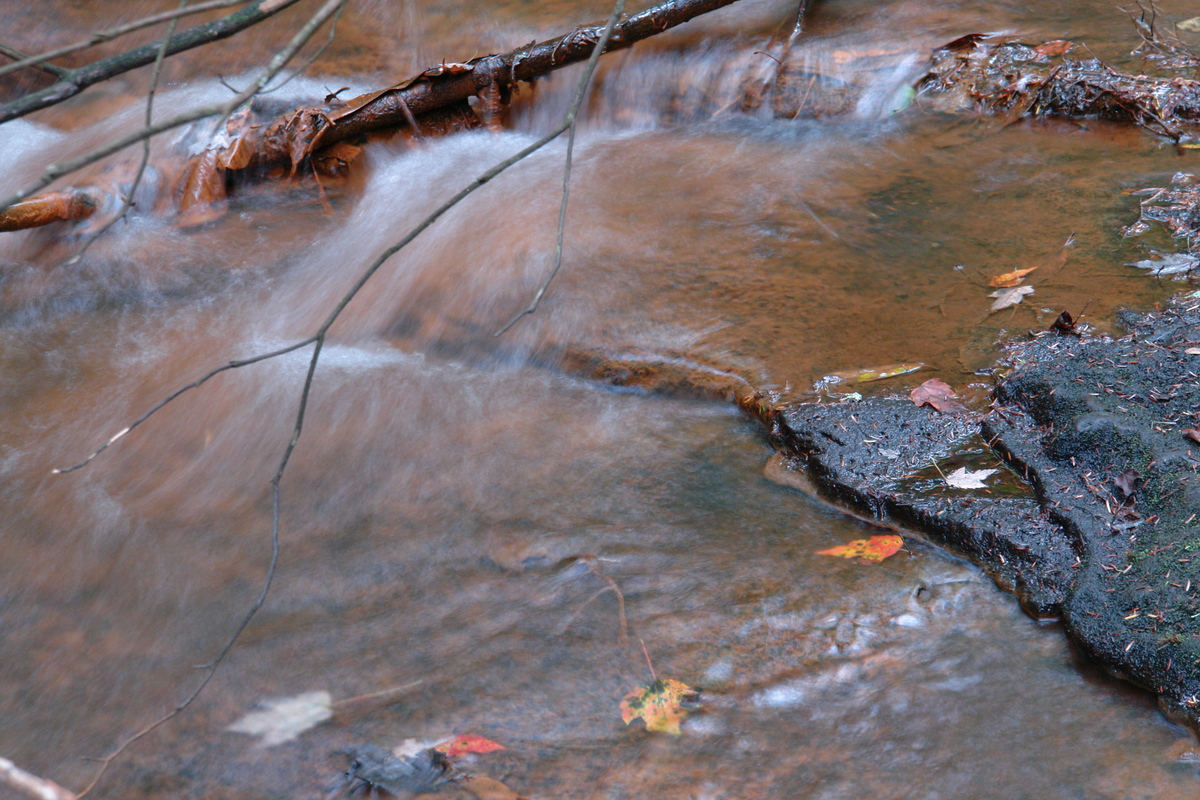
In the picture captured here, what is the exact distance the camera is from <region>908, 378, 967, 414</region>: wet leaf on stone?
9.78 ft

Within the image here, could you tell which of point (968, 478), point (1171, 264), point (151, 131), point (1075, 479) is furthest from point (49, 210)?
point (1171, 264)

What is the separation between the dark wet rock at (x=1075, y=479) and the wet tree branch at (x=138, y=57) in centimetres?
218

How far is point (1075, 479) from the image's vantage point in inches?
103

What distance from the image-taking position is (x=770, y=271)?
3.90 meters

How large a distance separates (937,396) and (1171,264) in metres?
1.34

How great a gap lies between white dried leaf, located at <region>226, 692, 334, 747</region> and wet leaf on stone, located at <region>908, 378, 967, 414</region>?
226cm

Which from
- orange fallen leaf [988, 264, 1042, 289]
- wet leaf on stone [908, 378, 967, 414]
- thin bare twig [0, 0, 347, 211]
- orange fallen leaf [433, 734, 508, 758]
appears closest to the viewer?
thin bare twig [0, 0, 347, 211]

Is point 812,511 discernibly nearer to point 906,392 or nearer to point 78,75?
point 906,392

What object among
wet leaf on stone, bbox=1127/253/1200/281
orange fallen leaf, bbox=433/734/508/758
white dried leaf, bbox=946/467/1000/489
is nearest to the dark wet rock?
white dried leaf, bbox=946/467/1000/489

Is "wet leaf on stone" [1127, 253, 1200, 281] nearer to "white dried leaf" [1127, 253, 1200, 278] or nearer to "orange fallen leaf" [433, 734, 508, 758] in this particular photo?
"white dried leaf" [1127, 253, 1200, 278]

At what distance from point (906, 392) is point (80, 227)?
17.1ft

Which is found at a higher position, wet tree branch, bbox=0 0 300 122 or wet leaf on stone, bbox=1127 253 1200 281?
wet tree branch, bbox=0 0 300 122

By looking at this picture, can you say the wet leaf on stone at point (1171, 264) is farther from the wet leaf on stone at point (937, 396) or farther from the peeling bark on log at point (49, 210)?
the peeling bark on log at point (49, 210)

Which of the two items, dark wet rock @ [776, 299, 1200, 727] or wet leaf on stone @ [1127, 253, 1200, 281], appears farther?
wet leaf on stone @ [1127, 253, 1200, 281]
